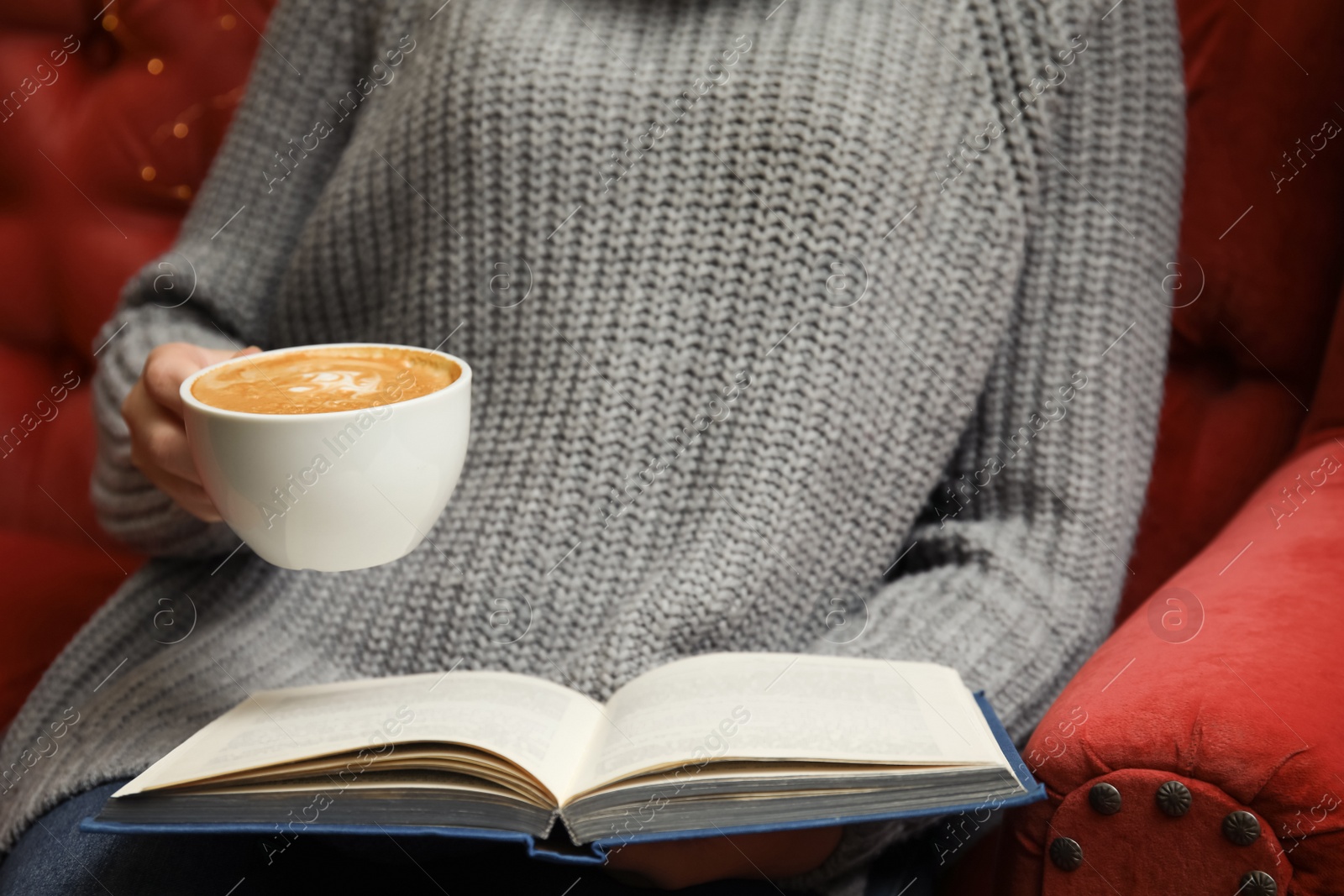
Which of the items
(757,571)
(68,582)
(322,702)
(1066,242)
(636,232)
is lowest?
(68,582)

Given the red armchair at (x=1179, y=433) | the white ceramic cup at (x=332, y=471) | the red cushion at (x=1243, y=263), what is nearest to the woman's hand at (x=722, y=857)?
the red armchair at (x=1179, y=433)

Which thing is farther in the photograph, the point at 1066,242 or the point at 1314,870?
the point at 1066,242

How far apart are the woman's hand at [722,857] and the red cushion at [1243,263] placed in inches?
16.7

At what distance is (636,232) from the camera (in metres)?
0.69

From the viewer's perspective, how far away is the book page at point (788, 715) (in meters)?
0.46

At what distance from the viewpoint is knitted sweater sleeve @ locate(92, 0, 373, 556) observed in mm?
783

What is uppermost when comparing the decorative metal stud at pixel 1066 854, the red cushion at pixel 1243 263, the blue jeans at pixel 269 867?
the red cushion at pixel 1243 263

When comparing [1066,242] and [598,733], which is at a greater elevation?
[1066,242]

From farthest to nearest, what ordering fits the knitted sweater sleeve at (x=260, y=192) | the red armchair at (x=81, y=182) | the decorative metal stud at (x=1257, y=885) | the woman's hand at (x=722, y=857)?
1. the red armchair at (x=81, y=182)
2. the knitted sweater sleeve at (x=260, y=192)
3. the woman's hand at (x=722, y=857)
4. the decorative metal stud at (x=1257, y=885)

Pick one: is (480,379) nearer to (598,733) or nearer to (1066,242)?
(598,733)

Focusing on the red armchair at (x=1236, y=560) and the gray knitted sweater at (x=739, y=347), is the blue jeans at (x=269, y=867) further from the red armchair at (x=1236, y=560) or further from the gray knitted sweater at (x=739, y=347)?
the red armchair at (x=1236, y=560)

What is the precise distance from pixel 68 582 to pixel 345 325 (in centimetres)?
41

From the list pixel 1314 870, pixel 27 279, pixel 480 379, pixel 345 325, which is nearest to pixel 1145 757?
pixel 1314 870

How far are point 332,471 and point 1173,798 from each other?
40 cm
